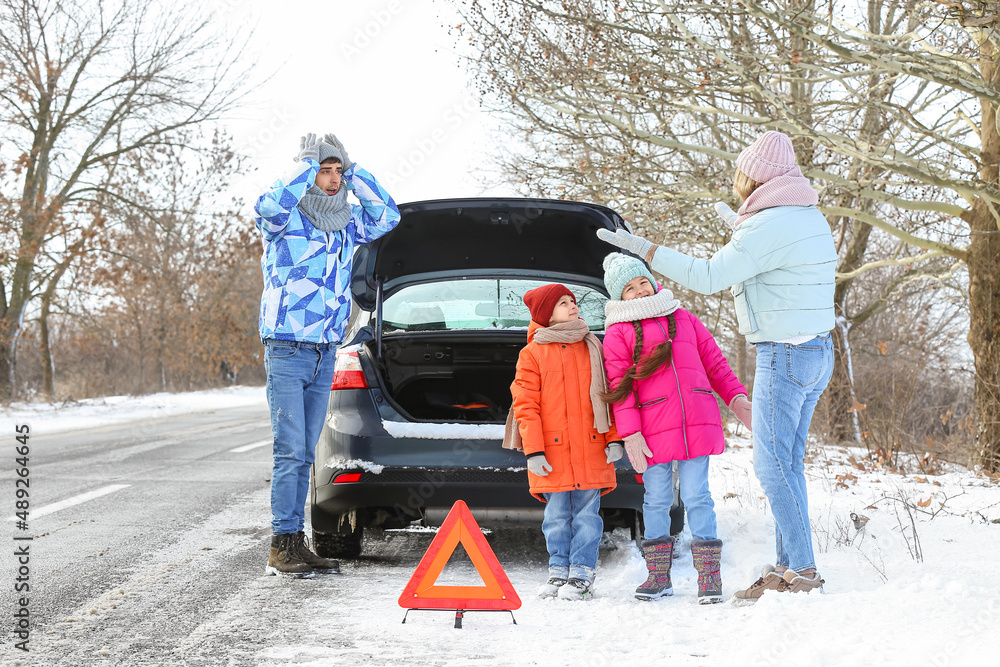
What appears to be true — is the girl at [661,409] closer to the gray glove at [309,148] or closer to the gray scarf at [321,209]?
the gray scarf at [321,209]

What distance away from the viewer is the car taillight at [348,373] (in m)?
4.28

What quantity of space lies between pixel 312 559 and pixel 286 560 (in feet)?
0.42

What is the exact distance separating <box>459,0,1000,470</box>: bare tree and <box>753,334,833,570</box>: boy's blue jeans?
440 cm

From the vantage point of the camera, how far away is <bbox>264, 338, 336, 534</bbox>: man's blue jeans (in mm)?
4340

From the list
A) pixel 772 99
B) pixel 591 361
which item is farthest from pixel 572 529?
pixel 772 99

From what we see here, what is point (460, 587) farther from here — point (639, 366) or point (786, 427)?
point (786, 427)

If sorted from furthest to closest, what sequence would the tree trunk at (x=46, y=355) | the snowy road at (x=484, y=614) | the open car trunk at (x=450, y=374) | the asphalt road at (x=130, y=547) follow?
the tree trunk at (x=46, y=355)
the open car trunk at (x=450, y=374)
the asphalt road at (x=130, y=547)
the snowy road at (x=484, y=614)

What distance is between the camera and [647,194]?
1262cm

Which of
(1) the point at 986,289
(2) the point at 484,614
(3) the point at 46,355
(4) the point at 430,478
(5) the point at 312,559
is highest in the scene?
(3) the point at 46,355

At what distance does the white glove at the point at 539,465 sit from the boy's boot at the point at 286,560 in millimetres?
1268

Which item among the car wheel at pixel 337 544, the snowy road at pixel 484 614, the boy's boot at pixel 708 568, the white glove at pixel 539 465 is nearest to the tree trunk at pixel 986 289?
the snowy road at pixel 484 614

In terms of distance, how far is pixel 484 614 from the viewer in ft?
11.9

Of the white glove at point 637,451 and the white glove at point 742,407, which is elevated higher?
the white glove at point 742,407

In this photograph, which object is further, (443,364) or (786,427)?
(443,364)
